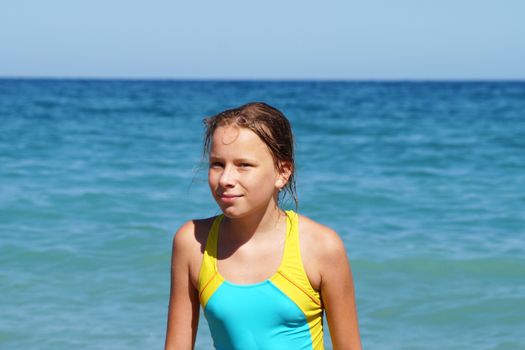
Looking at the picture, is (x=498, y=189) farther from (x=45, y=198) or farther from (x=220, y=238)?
(x=220, y=238)

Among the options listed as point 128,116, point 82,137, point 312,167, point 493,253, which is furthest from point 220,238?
point 128,116

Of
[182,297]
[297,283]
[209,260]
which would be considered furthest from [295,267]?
[182,297]

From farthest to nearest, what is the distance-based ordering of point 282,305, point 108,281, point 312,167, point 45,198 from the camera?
point 312,167, point 45,198, point 108,281, point 282,305

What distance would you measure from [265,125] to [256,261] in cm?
39

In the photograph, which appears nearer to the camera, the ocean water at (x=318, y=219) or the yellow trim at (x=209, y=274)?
Answer: the yellow trim at (x=209, y=274)

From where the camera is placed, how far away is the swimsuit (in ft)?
7.88

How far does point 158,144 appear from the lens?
52.5 ft

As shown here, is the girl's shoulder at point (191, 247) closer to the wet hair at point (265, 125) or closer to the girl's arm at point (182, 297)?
the girl's arm at point (182, 297)

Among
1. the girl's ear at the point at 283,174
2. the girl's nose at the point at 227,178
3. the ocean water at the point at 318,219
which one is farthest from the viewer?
the ocean water at the point at 318,219

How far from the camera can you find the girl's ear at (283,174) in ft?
8.21

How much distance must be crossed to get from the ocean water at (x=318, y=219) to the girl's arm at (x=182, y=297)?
28 cm

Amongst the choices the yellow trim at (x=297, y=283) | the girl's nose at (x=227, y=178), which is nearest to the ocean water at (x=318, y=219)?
the girl's nose at (x=227, y=178)

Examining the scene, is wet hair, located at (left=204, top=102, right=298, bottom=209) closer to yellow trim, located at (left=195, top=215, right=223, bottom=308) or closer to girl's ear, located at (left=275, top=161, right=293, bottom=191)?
girl's ear, located at (left=275, top=161, right=293, bottom=191)

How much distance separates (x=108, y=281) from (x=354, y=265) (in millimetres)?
1779
